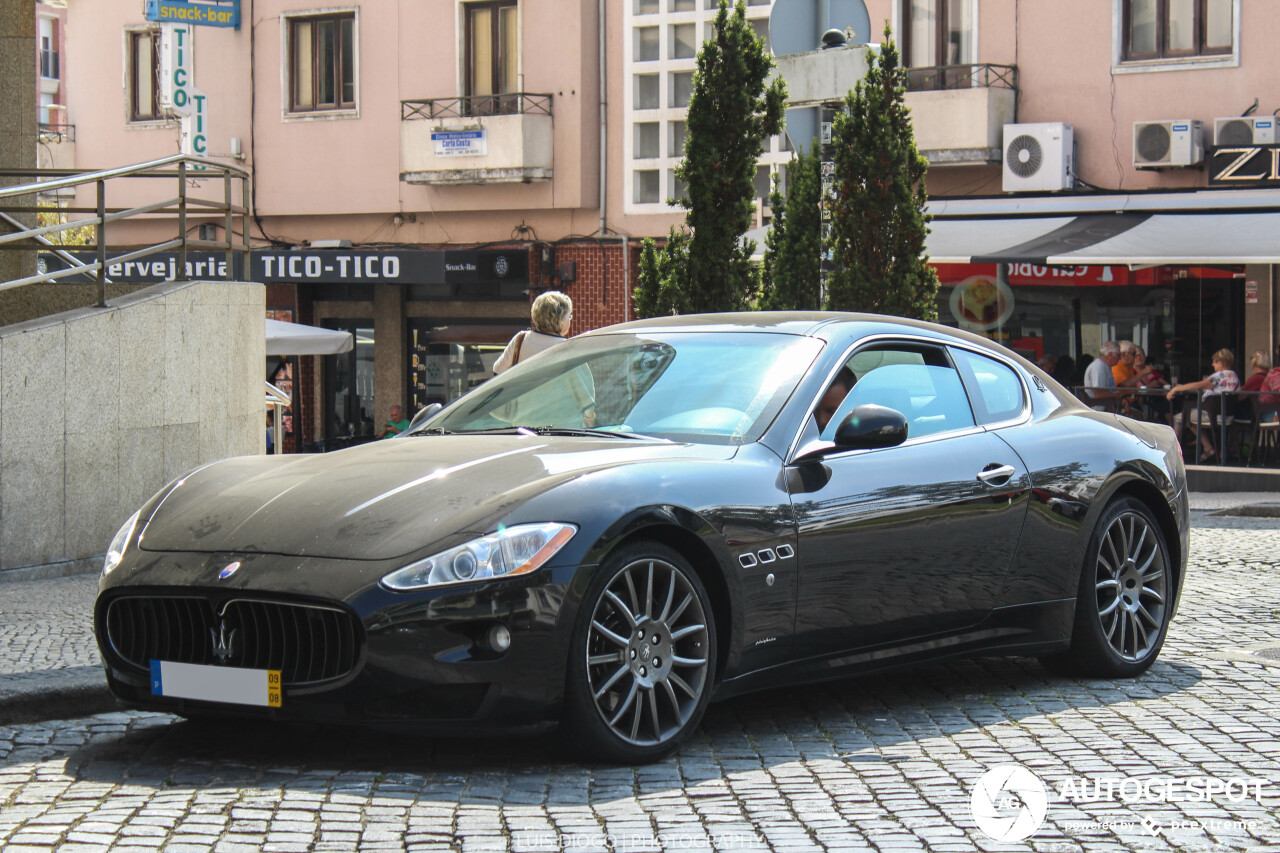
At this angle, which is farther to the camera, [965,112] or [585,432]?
[965,112]

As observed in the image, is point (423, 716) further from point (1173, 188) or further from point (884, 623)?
point (1173, 188)

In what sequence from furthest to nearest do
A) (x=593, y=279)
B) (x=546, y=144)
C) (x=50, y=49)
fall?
1. (x=50, y=49)
2. (x=593, y=279)
3. (x=546, y=144)

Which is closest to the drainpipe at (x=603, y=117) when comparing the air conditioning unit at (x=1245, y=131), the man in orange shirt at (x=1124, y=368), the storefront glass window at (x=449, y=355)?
the storefront glass window at (x=449, y=355)

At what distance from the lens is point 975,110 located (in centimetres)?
2444

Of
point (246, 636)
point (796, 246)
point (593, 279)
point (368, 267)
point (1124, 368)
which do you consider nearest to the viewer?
point (246, 636)

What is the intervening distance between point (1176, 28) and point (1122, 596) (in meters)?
18.2

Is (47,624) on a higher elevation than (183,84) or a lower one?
lower

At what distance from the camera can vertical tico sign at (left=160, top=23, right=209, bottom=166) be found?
3067 centimetres

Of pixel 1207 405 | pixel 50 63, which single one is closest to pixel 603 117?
pixel 1207 405

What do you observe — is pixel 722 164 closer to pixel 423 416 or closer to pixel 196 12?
pixel 423 416

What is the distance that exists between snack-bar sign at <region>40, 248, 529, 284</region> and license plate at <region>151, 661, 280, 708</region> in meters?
25.5

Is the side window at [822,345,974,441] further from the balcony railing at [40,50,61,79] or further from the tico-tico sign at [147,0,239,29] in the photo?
the balcony railing at [40,50,61,79]

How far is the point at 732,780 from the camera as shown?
512 cm

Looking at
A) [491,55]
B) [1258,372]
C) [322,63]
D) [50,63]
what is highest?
[50,63]
